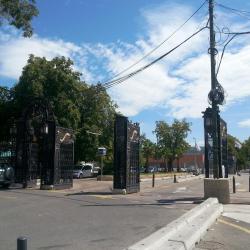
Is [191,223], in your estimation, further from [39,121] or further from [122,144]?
[39,121]

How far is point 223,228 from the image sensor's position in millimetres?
12578

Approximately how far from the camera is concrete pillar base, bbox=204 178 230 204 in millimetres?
20094

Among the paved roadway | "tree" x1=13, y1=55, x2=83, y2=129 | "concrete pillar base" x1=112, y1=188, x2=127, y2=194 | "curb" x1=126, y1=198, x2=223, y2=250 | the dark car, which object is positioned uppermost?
"tree" x1=13, y1=55, x2=83, y2=129

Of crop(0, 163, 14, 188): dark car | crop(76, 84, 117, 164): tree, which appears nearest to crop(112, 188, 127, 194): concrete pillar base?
crop(0, 163, 14, 188): dark car

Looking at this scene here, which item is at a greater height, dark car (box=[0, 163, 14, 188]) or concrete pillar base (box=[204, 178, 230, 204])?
dark car (box=[0, 163, 14, 188])

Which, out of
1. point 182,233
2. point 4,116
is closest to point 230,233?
point 182,233

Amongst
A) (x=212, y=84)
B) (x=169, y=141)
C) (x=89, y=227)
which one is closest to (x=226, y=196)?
(x=212, y=84)

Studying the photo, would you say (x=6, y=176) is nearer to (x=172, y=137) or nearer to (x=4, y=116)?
(x=4, y=116)

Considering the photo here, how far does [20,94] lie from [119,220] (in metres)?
40.3

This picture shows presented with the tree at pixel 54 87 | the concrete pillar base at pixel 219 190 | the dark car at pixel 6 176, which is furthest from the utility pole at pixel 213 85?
the tree at pixel 54 87

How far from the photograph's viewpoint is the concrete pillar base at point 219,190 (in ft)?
65.9

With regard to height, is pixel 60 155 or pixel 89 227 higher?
pixel 60 155

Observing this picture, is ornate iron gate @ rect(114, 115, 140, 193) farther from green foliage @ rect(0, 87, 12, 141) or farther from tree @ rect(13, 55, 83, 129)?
green foliage @ rect(0, 87, 12, 141)

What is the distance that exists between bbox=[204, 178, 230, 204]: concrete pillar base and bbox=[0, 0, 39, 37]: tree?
9658 millimetres
